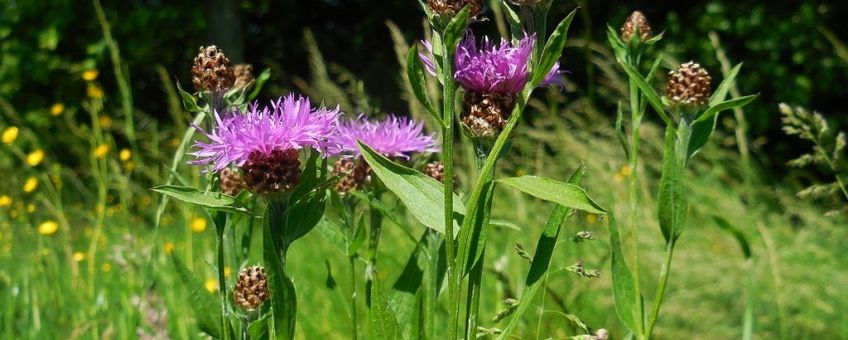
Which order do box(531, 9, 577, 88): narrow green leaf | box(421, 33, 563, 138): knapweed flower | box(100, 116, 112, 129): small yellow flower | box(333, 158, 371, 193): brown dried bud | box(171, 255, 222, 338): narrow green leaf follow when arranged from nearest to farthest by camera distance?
box(531, 9, 577, 88): narrow green leaf < box(421, 33, 563, 138): knapweed flower < box(171, 255, 222, 338): narrow green leaf < box(333, 158, 371, 193): brown dried bud < box(100, 116, 112, 129): small yellow flower

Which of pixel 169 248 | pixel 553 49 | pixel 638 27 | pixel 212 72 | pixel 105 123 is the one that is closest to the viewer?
pixel 553 49

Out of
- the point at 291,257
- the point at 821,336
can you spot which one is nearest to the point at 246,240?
the point at 291,257

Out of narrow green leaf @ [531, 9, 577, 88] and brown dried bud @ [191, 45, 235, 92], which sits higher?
narrow green leaf @ [531, 9, 577, 88]

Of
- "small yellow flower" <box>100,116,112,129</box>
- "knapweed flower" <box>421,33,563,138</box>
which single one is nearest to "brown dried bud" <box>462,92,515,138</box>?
"knapweed flower" <box>421,33,563,138</box>

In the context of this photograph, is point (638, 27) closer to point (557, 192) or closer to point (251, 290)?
point (557, 192)

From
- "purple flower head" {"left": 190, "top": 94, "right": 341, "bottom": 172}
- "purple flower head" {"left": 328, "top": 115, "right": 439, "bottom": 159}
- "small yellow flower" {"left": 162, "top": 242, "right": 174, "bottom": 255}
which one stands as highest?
"purple flower head" {"left": 328, "top": 115, "right": 439, "bottom": 159}

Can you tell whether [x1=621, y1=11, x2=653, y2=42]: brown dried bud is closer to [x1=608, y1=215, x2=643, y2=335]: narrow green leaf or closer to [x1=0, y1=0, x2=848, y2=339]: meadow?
[x1=0, y1=0, x2=848, y2=339]: meadow

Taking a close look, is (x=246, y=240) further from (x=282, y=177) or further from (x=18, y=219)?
(x=18, y=219)

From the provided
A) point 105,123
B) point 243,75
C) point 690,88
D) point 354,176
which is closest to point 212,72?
point 243,75
